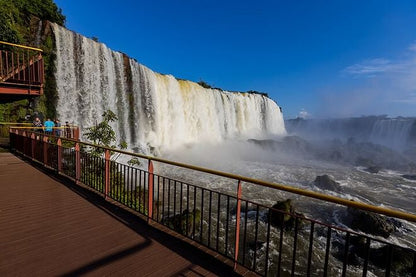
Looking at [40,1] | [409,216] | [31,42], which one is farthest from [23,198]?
[40,1]

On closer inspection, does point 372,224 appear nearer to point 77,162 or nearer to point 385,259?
point 385,259

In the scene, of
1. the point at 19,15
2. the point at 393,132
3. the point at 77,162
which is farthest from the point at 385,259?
the point at 393,132

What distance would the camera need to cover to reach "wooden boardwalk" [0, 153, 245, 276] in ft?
10.1

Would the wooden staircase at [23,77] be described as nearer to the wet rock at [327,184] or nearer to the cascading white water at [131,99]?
the cascading white water at [131,99]

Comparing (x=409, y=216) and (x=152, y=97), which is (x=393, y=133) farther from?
(x=409, y=216)

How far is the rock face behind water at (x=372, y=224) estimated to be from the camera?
31.2 feet

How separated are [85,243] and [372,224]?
10.7 metres

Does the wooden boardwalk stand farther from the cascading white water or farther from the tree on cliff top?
the tree on cliff top

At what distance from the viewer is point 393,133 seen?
57656 mm

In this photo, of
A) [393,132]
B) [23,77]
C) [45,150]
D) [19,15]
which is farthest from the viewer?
[393,132]

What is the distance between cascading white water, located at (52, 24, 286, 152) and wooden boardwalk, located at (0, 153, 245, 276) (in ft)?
46.8

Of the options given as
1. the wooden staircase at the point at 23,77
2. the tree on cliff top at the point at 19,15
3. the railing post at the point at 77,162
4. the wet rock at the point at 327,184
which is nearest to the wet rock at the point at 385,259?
the railing post at the point at 77,162

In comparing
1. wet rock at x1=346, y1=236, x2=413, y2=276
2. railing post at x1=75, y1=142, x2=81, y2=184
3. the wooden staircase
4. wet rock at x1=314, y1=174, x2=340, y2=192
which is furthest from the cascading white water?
wet rock at x1=346, y1=236, x2=413, y2=276

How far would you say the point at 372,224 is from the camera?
31.9ft
